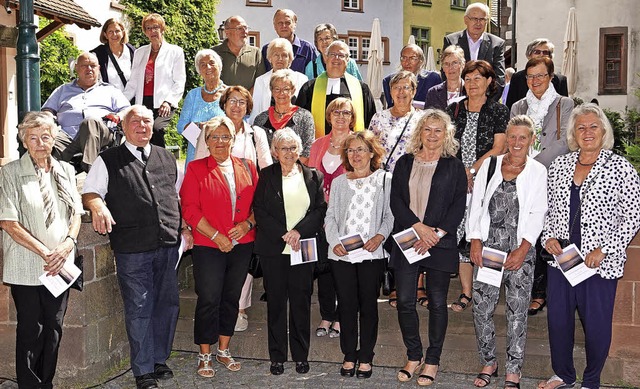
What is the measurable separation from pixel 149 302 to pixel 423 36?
120ft

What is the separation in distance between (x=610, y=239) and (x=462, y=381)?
5.62 ft

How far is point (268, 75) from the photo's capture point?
863cm

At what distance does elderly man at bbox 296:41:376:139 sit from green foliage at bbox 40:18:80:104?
10513 mm

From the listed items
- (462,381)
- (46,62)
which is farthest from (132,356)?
(46,62)

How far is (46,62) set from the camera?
17.7 m

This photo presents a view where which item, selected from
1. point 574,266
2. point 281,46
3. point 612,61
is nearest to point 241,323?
point 281,46

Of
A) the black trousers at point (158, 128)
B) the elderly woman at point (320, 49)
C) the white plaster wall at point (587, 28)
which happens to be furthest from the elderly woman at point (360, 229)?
the white plaster wall at point (587, 28)

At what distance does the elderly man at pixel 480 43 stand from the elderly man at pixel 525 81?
16.0 inches

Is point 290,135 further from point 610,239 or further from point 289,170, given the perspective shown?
point 610,239

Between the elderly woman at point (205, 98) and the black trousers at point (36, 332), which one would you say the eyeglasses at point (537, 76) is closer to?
the elderly woman at point (205, 98)

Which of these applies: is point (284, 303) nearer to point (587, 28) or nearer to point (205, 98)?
point (205, 98)

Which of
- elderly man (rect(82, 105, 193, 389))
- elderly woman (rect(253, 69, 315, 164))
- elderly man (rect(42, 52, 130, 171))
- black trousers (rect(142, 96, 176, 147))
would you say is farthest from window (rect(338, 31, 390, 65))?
elderly man (rect(82, 105, 193, 389))

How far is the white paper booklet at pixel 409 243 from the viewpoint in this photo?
6699 mm

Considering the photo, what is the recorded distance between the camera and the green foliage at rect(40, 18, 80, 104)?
17688mm
